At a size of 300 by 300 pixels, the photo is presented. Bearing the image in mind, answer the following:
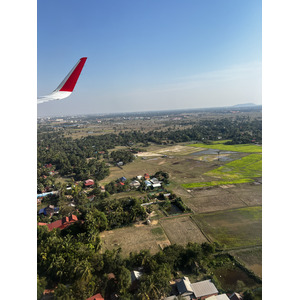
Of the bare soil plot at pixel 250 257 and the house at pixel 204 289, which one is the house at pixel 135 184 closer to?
the bare soil plot at pixel 250 257

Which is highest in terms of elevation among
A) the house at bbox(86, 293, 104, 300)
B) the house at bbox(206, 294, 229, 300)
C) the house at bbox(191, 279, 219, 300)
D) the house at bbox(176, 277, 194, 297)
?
the house at bbox(86, 293, 104, 300)

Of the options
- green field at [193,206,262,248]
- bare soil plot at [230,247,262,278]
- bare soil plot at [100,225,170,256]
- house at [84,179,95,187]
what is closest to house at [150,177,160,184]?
house at [84,179,95,187]

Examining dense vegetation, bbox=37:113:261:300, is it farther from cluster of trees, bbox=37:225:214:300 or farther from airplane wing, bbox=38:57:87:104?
airplane wing, bbox=38:57:87:104

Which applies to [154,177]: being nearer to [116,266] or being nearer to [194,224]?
[194,224]

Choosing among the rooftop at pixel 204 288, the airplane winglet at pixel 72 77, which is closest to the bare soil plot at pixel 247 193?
the rooftop at pixel 204 288
